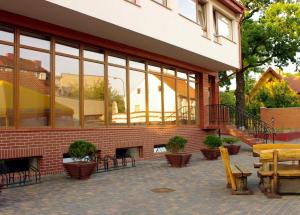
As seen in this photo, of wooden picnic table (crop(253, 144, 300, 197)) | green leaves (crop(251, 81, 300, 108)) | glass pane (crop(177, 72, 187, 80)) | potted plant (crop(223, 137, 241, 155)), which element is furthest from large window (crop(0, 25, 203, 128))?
green leaves (crop(251, 81, 300, 108))

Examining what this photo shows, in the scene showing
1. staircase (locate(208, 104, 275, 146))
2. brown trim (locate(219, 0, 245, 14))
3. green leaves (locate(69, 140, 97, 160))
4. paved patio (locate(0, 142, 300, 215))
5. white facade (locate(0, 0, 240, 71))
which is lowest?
paved patio (locate(0, 142, 300, 215))

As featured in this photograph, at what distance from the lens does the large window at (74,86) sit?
10.7 meters

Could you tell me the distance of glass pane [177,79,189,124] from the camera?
18469 mm

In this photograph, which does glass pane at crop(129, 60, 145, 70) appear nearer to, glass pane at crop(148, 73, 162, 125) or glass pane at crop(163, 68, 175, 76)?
glass pane at crop(148, 73, 162, 125)

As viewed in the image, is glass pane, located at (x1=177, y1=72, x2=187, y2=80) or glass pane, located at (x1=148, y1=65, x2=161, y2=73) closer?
glass pane, located at (x1=148, y1=65, x2=161, y2=73)

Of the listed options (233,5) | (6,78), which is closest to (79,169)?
(6,78)

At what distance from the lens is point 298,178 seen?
8227 mm

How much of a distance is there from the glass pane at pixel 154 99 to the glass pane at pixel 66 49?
4431 millimetres

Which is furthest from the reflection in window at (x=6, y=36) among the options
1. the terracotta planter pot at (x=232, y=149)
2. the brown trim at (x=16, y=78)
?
the terracotta planter pot at (x=232, y=149)

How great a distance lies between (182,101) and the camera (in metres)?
18.8

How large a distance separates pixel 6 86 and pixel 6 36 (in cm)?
130

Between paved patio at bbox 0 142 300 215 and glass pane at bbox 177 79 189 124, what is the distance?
7.17 m

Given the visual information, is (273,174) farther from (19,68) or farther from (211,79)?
(211,79)

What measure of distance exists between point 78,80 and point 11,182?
4048 millimetres
